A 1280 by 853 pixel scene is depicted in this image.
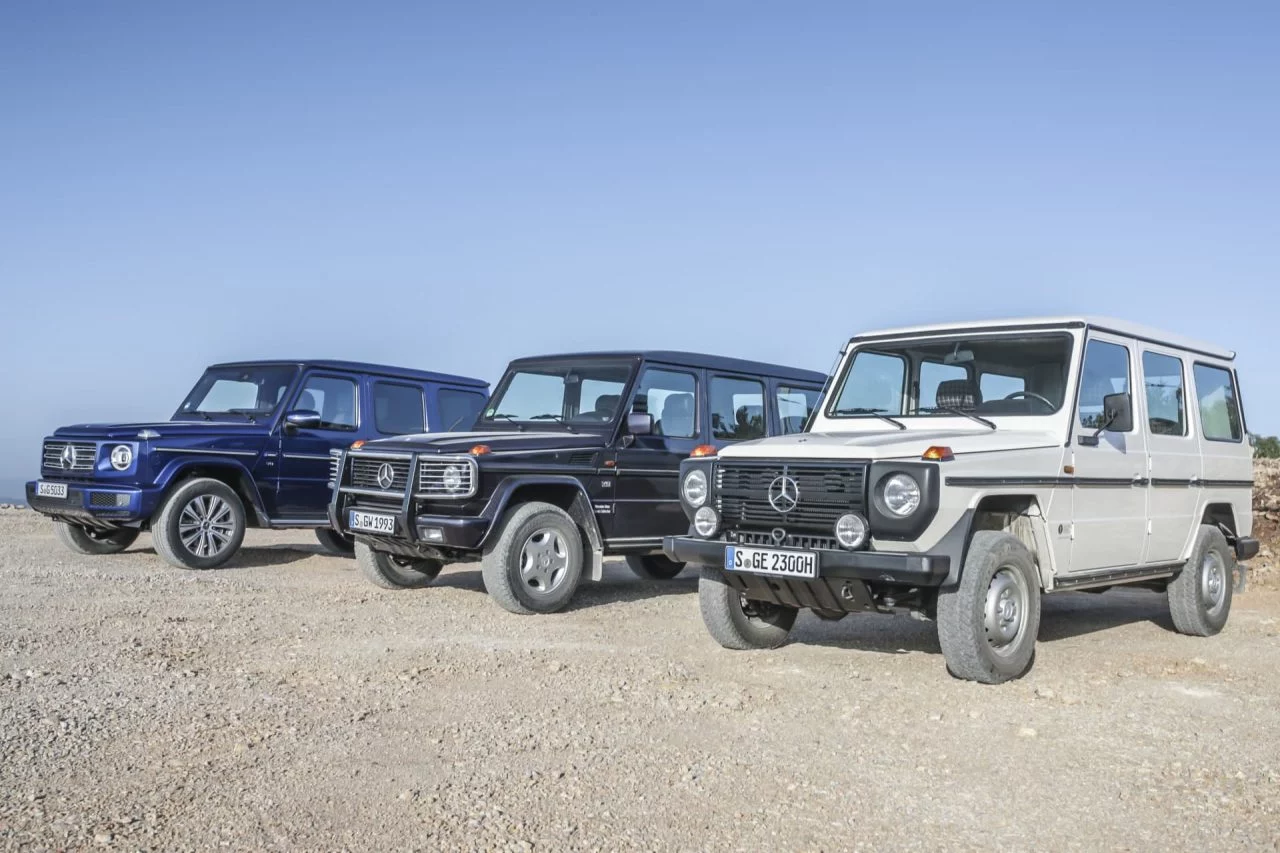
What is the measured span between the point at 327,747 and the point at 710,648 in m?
3.02

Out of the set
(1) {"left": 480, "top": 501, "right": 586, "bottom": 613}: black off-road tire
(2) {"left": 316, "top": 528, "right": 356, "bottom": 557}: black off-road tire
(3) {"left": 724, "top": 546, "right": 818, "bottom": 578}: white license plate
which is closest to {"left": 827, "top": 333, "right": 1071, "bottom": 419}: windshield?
(3) {"left": 724, "top": 546, "right": 818, "bottom": 578}: white license plate

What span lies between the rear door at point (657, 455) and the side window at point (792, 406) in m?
1.04

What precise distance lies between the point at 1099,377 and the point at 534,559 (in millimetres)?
4001

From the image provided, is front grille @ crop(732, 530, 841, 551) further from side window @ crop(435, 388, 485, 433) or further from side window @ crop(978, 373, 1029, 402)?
side window @ crop(435, 388, 485, 433)

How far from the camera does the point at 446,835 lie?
370 centimetres

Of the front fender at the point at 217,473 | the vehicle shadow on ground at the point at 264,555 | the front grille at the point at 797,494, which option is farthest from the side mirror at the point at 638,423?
the vehicle shadow on ground at the point at 264,555

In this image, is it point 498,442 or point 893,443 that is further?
point 498,442

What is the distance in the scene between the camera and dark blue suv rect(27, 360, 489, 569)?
10523mm

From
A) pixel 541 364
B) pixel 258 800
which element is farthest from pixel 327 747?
pixel 541 364

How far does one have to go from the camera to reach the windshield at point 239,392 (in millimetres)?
11508

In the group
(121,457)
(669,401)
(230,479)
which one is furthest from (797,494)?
(121,457)

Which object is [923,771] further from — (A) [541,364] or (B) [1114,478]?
(A) [541,364]

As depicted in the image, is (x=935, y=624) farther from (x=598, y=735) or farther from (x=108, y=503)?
(x=108, y=503)

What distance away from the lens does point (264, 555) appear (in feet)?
40.2
